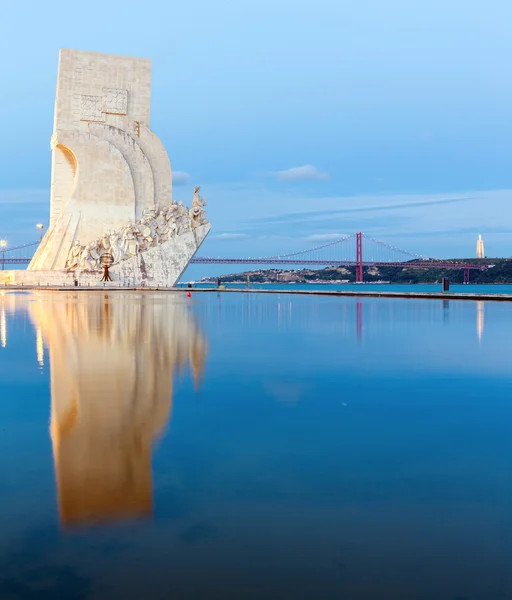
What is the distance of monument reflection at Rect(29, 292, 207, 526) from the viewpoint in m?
1.74

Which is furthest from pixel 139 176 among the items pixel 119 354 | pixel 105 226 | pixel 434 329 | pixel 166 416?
pixel 166 416

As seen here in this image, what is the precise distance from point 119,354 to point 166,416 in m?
2.08

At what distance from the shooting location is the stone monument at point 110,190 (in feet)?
77.3

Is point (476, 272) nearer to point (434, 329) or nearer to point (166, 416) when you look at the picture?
point (434, 329)

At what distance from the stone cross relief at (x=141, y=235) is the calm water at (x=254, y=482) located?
19.5m

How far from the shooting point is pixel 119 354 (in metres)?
4.71

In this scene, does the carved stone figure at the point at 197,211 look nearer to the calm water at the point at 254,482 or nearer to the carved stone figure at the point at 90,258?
the carved stone figure at the point at 90,258

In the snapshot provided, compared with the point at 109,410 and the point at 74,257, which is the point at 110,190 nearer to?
the point at 74,257

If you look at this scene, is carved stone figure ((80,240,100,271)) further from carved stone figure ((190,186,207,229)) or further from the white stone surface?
carved stone figure ((190,186,207,229))

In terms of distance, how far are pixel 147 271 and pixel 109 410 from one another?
2102 cm

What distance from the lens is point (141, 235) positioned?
23672 millimetres

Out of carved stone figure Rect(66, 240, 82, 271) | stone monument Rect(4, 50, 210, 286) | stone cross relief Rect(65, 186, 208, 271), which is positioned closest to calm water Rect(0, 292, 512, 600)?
stone cross relief Rect(65, 186, 208, 271)

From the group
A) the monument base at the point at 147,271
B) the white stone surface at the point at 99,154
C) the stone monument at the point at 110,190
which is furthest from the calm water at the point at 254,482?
the white stone surface at the point at 99,154

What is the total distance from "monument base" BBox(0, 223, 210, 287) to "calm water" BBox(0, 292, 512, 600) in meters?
19.4
